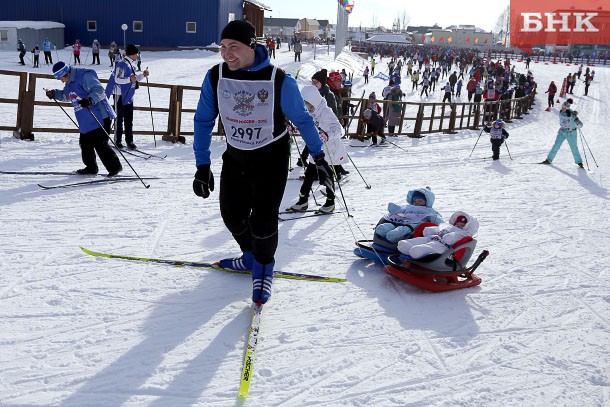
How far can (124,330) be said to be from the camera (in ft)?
10.1

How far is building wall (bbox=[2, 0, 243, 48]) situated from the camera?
33.3m

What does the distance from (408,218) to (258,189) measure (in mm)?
1556

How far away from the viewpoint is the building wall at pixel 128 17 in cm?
3334

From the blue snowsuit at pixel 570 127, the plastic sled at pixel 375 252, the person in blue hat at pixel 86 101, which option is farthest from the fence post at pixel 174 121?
the blue snowsuit at pixel 570 127

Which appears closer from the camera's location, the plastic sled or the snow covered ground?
the snow covered ground

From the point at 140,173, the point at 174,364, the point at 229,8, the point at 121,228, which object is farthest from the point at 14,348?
the point at 229,8

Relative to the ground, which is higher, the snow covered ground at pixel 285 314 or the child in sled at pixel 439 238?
the child in sled at pixel 439 238

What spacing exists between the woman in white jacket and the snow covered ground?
35 cm

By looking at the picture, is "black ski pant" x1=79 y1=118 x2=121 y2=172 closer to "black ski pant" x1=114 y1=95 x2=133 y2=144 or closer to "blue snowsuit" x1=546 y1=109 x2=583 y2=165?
"black ski pant" x1=114 y1=95 x2=133 y2=144

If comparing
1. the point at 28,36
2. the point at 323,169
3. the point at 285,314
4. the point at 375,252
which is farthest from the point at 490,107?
the point at 28,36

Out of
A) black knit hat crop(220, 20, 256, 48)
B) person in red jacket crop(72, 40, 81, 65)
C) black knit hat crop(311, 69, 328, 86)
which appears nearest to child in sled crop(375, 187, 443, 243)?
black knit hat crop(220, 20, 256, 48)

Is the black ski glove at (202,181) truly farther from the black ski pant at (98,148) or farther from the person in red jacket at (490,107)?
the person in red jacket at (490,107)

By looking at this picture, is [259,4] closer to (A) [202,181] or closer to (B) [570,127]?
(B) [570,127]

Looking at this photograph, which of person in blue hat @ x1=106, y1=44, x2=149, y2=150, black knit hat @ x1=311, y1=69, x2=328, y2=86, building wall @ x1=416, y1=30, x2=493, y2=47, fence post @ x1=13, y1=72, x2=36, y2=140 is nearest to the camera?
black knit hat @ x1=311, y1=69, x2=328, y2=86
